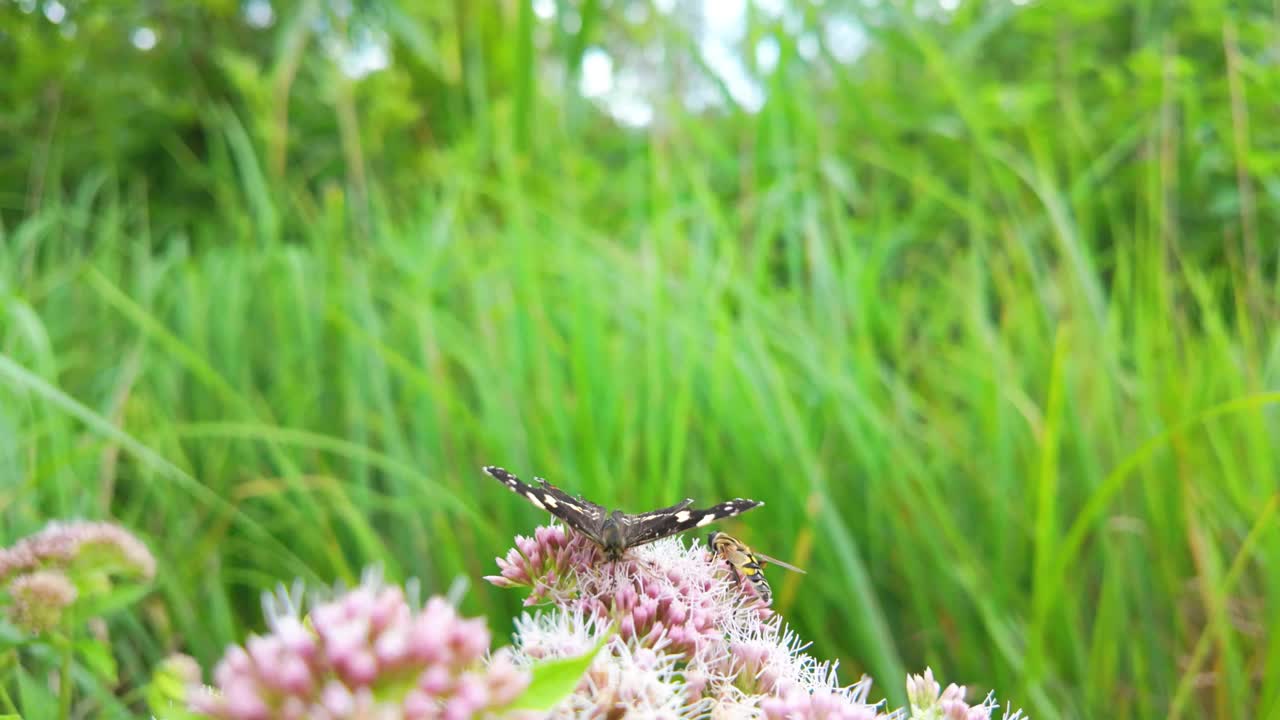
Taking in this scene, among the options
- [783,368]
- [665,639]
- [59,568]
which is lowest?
[665,639]

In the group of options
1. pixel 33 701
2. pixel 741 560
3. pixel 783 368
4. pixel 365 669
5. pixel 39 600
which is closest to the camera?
pixel 365 669

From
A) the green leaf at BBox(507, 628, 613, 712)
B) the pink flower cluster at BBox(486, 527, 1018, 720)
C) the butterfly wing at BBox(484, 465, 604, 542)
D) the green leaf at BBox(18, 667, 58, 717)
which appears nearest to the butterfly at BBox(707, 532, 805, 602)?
the pink flower cluster at BBox(486, 527, 1018, 720)

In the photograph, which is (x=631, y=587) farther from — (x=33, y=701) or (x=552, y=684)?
(x=33, y=701)

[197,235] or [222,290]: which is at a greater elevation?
[197,235]

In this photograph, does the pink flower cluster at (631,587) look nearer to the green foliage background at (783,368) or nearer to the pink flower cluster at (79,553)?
the pink flower cluster at (79,553)

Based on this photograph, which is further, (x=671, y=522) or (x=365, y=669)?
(x=671, y=522)

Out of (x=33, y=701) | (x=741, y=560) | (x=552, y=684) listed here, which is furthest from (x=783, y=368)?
(x=552, y=684)

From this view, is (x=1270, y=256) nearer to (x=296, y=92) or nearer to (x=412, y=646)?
(x=412, y=646)

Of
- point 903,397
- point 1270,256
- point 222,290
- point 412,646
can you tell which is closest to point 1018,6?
point 1270,256
